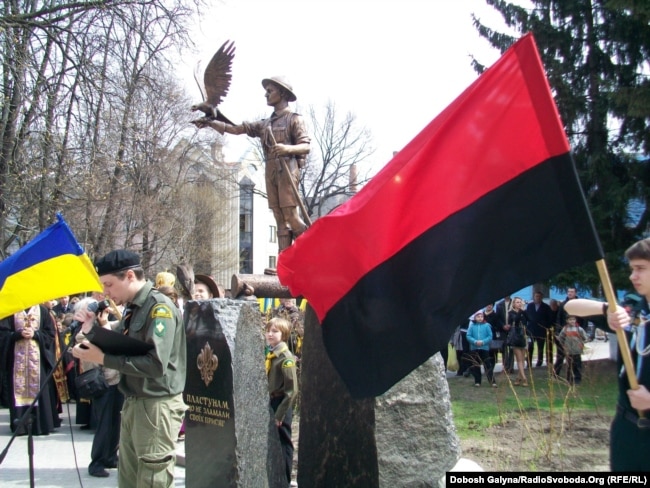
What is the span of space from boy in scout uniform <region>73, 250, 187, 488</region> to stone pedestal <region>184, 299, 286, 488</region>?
1002mm

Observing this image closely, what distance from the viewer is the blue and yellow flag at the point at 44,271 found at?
502cm

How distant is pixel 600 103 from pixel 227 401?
1241 centimetres

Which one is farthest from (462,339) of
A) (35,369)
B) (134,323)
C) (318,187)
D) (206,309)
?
(318,187)

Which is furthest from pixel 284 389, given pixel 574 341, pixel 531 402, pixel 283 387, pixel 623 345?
pixel 574 341

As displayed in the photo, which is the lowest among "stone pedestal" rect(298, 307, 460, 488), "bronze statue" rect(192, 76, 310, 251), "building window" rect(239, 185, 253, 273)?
"stone pedestal" rect(298, 307, 460, 488)

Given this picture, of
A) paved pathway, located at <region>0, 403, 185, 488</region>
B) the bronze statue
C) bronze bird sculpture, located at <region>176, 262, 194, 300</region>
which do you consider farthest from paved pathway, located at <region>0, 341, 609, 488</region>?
the bronze statue

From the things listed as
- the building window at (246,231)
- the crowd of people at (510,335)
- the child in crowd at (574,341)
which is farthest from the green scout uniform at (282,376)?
the building window at (246,231)

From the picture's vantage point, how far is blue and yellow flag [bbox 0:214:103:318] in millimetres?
5019

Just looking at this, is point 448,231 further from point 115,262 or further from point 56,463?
point 56,463

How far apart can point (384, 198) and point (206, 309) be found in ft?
8.44

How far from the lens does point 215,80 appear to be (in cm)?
751

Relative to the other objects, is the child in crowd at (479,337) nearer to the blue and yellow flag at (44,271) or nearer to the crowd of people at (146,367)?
the crowd of people at (146,367)

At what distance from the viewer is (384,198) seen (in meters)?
3.20

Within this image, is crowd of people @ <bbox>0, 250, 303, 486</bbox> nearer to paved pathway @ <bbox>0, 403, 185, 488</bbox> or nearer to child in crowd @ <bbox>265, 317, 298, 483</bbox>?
child in crowd @ <bbox>265, 317, 298, 483</bbox>
